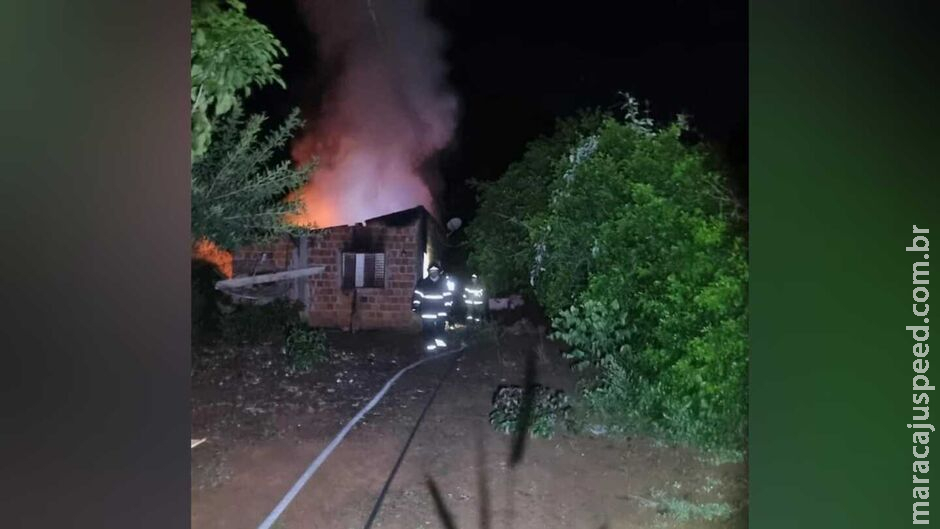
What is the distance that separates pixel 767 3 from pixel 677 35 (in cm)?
48

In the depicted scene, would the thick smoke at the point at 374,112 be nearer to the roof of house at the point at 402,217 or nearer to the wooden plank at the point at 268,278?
the roof of house at the point at 402,217

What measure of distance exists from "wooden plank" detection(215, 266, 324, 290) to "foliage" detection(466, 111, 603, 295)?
0.74 m

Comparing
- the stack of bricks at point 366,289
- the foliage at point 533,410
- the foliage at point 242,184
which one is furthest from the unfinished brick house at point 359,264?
the foliage at point 533,410

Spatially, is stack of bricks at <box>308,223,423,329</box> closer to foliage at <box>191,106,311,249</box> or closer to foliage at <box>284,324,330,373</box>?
foliage at <box>284,324,330,373</box>

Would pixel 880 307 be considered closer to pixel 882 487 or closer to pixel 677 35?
pixel 882 487

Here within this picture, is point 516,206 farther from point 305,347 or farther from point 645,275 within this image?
point 305,347

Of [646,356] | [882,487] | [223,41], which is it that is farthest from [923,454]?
[223,41]

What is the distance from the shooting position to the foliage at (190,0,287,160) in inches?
102

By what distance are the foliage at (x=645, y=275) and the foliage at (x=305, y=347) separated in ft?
2.75

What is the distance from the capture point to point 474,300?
3.01 metres

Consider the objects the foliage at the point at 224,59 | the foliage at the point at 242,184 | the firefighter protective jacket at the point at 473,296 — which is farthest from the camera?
the firefighter protective jacket at the point at 473,296

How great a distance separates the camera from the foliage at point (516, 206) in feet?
9.19

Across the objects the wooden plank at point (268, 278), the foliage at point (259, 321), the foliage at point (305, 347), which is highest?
the wooden plank at point (268, 278)

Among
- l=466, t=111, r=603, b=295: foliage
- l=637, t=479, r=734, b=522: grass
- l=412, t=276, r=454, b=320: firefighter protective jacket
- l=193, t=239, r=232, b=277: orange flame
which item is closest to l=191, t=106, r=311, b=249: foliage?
l=193, t=239, r=232, b=277: orange flame
